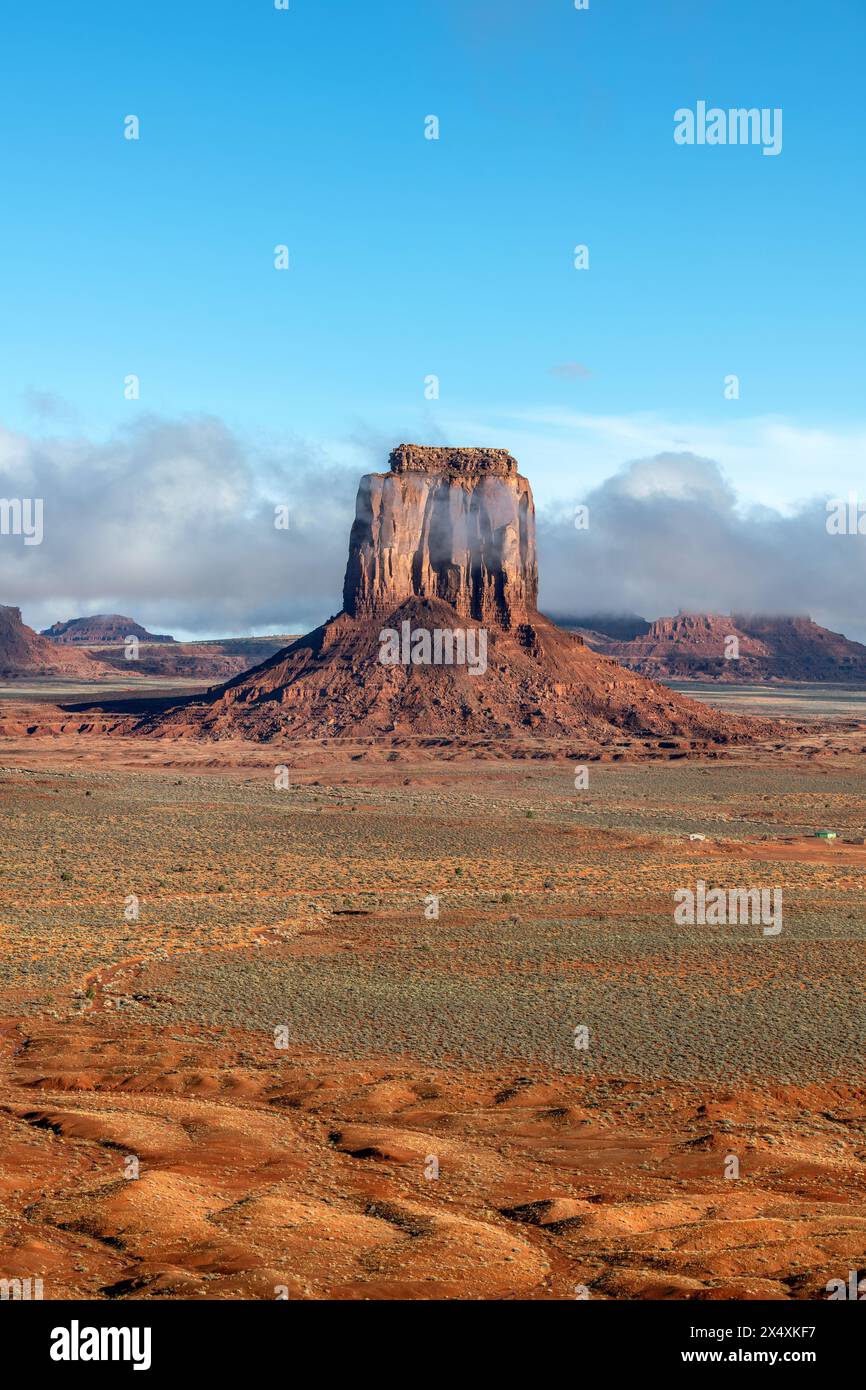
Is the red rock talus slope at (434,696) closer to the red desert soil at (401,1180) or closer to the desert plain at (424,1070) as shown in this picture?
the desert plain at (424,1070)

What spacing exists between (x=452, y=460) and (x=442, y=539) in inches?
349

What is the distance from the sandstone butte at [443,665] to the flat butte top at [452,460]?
15 cm

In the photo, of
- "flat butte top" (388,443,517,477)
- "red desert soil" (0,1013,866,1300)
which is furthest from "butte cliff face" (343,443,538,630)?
"red desert soil" (0,1013,866,1300)

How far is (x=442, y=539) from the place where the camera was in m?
127

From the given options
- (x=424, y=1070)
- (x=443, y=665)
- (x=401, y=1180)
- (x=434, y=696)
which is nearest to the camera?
(x=401, y=1180)

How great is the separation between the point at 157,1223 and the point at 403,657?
106177 millimetres

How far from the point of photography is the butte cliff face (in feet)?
411

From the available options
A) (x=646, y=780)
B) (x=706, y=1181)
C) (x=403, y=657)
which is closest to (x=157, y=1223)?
(x=706, y=1181)

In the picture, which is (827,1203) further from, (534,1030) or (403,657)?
(403,657)

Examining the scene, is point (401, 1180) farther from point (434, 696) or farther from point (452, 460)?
point (452, 460)

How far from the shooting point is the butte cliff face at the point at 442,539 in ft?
411

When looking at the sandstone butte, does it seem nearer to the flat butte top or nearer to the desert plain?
the flat butte top

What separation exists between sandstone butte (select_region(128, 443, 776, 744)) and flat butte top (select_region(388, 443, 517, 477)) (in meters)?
0.15

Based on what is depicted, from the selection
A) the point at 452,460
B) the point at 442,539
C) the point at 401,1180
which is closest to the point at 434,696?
the point at 442,539
